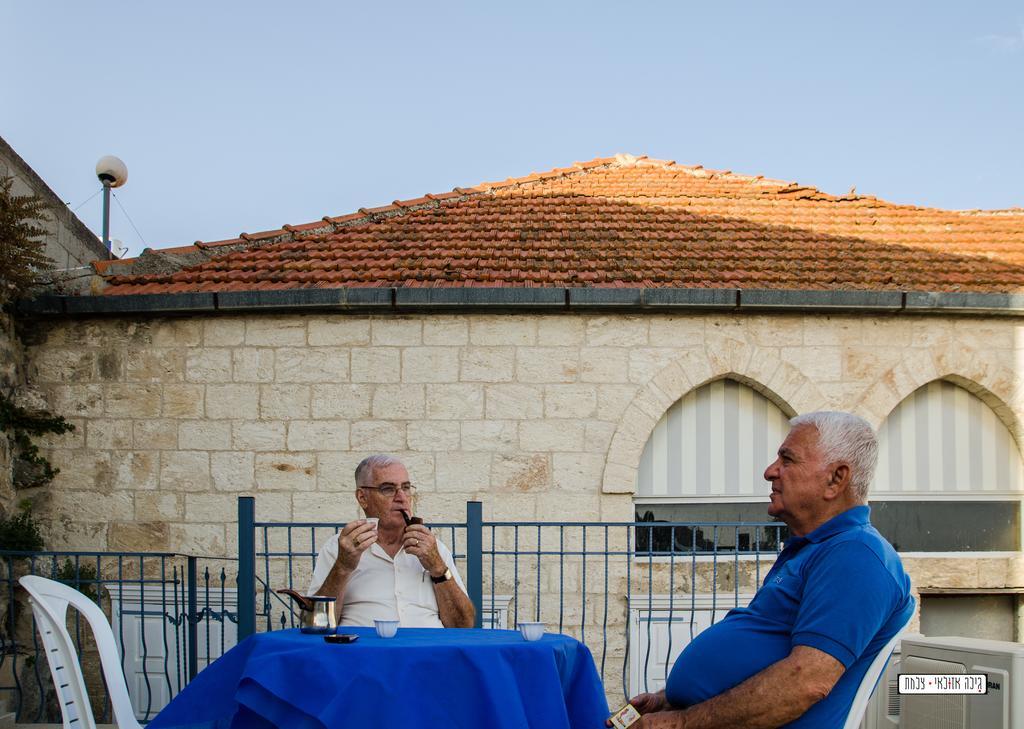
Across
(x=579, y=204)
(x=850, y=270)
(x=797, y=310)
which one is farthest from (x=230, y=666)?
(x=579, y=204)

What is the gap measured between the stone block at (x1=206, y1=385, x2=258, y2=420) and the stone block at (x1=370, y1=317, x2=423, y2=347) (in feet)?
3.31

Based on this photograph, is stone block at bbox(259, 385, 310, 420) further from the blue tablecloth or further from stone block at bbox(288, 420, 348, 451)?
the blue tablecloth

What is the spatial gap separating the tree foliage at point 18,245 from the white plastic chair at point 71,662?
4380mm

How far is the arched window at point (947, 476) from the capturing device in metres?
8.24

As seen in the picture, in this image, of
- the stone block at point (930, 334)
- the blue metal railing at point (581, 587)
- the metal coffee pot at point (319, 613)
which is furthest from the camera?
the stone block at point (930, 334)

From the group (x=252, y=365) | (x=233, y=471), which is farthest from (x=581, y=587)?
(x=252, y=365)

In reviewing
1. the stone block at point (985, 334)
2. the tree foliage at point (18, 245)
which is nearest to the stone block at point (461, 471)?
the tree foliage at point (18, 245)

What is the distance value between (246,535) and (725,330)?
4.04 metres

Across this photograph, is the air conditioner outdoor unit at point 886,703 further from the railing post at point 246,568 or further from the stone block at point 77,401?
the stone block at point 77,401

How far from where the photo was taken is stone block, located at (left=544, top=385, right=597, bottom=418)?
7.76 metres

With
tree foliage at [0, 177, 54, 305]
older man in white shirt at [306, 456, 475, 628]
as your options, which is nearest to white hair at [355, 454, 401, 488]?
older man in white shirt at [306, 456, 475, 628]

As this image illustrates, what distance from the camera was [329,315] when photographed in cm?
782

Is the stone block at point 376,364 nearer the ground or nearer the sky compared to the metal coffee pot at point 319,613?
nearer the sky

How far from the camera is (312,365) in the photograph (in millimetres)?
7789
